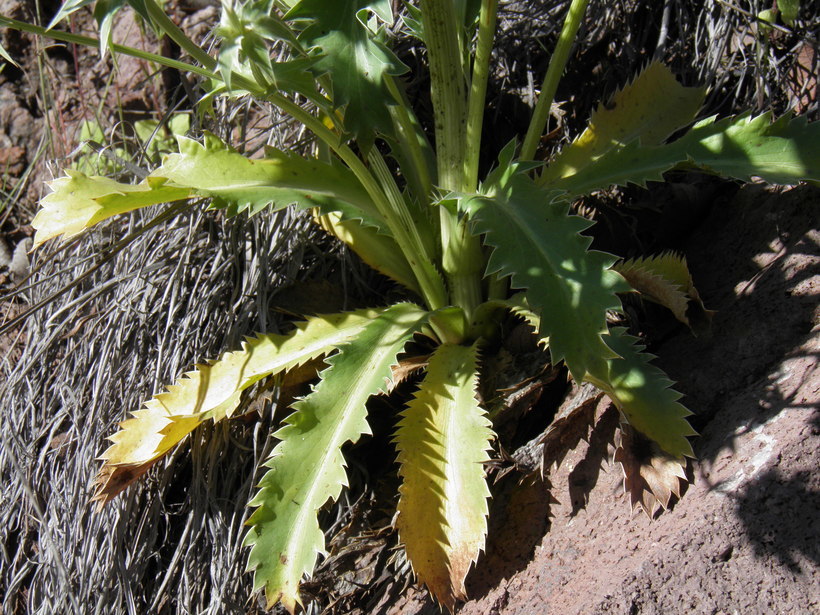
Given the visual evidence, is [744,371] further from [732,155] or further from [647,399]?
[732,155]

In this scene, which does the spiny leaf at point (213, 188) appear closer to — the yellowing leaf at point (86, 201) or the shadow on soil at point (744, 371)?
the yellowing leaf at point (86, 201)

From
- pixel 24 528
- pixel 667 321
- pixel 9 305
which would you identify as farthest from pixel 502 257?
pixel 9 305

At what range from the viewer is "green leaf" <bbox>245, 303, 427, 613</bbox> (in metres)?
1.22

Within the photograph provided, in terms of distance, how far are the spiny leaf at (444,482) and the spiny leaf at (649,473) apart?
0.77 ft

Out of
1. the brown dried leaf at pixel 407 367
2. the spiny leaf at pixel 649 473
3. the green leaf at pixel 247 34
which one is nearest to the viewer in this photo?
the green leaf at pixel 247 34

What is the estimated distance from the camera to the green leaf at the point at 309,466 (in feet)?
4.00

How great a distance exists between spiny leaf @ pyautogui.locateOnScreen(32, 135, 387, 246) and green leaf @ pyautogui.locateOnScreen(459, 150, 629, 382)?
1.04 ft

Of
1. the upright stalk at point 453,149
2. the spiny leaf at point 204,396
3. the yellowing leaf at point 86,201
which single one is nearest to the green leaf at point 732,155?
the upright stalk at point 453,149

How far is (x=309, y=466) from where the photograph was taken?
50.7 inches

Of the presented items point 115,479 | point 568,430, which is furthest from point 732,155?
point 115,479

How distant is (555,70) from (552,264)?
19.5 inches

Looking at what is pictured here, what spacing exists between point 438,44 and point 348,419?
0.73 metres

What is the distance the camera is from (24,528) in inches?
64.5

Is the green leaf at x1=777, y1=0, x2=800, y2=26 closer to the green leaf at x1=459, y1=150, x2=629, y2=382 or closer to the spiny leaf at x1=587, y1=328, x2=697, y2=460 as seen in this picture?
the green leaf at x1=459, y1=150, x2=629, y2=382
